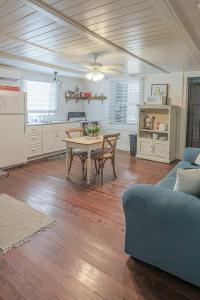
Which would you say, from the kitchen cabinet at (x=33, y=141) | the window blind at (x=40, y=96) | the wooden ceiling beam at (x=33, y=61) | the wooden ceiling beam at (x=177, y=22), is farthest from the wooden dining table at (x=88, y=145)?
the window blind at (x=40, y=96)

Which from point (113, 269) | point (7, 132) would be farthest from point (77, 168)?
point (113, 269)

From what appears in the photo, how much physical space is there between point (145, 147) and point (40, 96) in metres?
3.17

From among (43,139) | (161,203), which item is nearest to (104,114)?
(43,139)

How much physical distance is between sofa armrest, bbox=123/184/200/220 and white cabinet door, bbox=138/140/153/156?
422 cm

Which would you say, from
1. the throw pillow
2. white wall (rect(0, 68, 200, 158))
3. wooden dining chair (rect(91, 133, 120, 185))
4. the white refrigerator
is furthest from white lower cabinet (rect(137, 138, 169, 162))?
the throw pillow

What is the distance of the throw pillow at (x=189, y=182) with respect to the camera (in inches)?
77.7

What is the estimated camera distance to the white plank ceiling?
221 cm

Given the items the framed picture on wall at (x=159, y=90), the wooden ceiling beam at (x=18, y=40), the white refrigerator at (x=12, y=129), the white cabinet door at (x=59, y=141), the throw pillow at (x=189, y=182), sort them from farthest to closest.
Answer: the white cabinet door at (x=59, y=141) → the framed picture on wall at (x=159, y=90) → the white refrigerator at (x=12, y=129) → the wooden ceiling beam at (x=18, y=40) → the throw pillow at (x=189, y=182)

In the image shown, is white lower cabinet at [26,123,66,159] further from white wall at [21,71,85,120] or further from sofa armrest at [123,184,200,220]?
sofa armrest at [123,184,200,220]

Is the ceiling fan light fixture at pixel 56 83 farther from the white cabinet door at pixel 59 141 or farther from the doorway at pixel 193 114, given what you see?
the doorway at pixel 193 114

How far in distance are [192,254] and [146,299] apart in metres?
0.48

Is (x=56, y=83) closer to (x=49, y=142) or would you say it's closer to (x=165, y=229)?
(x=49, y=142)

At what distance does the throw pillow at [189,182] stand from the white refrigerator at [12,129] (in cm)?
387

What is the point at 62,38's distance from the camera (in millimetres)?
3207
